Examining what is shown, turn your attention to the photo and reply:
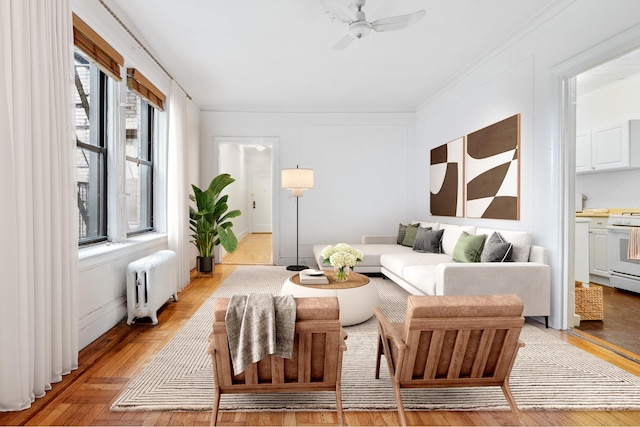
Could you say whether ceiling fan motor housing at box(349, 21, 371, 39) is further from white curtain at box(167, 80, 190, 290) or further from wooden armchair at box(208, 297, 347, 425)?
white curtain at box(167, 80, 190, 290)

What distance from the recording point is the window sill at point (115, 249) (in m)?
2.83

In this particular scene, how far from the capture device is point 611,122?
4980 millimetres

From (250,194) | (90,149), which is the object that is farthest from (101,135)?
(250,194)

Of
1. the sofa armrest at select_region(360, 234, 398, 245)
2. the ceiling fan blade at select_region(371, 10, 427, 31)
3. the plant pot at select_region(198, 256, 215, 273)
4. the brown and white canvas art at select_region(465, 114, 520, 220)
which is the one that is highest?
the ceiling fan blade at select_region(371, 10, 427, 31)

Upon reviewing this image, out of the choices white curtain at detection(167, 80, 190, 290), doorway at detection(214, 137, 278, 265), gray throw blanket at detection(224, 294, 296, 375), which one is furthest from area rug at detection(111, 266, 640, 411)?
doorway at detection(214, 137, 278, 265)

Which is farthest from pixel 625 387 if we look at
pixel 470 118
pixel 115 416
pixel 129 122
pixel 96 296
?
pixel 129 122

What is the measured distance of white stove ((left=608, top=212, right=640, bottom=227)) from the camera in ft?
14.2

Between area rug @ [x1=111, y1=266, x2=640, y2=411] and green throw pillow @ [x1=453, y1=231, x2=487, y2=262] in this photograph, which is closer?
area rug @ [x1=111, y1=266, x2=640, y2=411]

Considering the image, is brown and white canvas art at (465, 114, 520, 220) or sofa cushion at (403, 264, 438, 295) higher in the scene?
brown and white canvas art at (465, 114, 520, 220)

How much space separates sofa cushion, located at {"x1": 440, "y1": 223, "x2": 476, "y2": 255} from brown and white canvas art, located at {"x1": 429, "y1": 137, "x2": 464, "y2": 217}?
0.27 metres

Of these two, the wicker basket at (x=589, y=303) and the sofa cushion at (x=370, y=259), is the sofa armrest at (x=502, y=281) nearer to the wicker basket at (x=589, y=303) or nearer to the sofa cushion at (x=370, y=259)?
the wicker basket at (x=589, y=303)

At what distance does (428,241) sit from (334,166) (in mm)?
2296

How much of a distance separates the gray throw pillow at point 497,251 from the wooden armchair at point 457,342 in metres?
1.81

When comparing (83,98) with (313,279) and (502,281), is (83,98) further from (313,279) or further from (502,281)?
(502,281)
